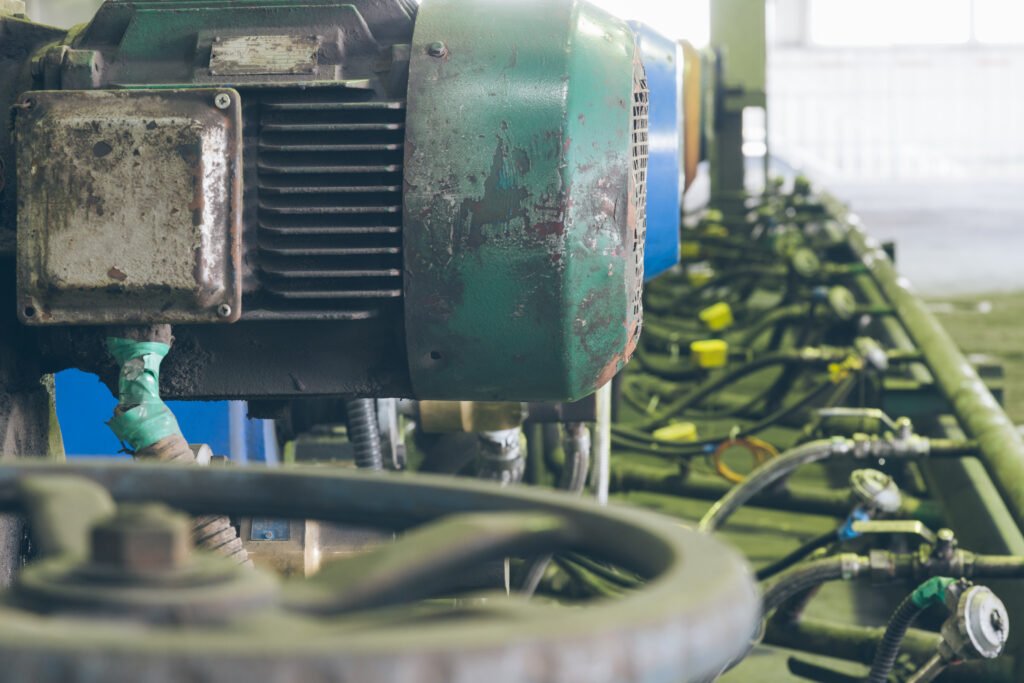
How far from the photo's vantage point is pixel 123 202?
4.69ft

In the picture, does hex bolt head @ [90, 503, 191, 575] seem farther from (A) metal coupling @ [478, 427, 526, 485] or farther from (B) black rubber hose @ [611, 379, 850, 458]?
(B) black rubber hose @ [611, 379, 850, 458]

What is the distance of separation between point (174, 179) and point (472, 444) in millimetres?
1168

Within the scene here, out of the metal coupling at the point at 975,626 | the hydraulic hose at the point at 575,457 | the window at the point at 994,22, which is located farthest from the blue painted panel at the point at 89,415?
the window at the point at 994,22

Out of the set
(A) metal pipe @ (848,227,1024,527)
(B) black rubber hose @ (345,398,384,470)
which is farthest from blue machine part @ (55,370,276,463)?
(A) metal pipe @ (848,227,1024,527)

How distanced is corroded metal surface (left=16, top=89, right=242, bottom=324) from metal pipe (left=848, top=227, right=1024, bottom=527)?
1.31m

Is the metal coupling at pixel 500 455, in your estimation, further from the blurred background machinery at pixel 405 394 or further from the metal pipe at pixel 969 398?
the metal pipe at pixel 969 398

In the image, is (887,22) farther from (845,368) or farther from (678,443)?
(678,443)

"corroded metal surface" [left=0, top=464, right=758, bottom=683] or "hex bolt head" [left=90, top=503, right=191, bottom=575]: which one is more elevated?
"hex bolt head" [left=90, top=503, right=191, bottom=575]

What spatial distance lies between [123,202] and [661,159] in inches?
47.5

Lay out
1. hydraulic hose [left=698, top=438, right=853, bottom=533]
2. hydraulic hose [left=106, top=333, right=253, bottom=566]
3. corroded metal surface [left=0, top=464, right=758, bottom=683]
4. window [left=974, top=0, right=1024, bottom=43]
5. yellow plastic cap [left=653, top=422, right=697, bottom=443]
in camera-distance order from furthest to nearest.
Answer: window [left=974, top=0, right=1024, bottom=43], yellow plastic cap [left=653, top=422, right=697, bottom=443], hydraulic hose [left=698, top=438, right=853, bottom=533], hydraulic hose [left=106, top=333, right=253, bottom=566], corroded metal surface [left=0, top=464, right=758, bottom=683]

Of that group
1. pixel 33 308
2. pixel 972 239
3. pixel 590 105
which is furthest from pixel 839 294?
pixel 972 239

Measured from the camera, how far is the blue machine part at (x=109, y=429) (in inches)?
81.2

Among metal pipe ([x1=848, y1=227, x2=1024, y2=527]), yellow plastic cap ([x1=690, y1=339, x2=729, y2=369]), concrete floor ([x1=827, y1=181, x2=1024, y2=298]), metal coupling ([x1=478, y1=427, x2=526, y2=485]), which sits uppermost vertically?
metal coupling ([x1=478, y1=427, x2=526, y2=485])

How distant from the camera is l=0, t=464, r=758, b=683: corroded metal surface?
1.79 feet
